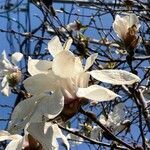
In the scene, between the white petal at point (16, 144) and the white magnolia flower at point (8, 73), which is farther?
the white magnolia flower at point (8, 73)

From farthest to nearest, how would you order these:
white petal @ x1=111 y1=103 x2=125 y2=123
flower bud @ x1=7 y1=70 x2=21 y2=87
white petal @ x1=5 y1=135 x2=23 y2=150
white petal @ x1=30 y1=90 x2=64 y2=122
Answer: flower bud @ x1=7 y1=70 x2=21 y2=87
white petal @ x1=111 y1=103 x2=125 y2=123
white petal @ x1=5 y1=135 x2=23 y2=150
white petal @ x1=30 y1=90 x2=64 y2=122

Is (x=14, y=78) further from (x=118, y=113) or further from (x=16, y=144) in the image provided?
(x=16, y=144)

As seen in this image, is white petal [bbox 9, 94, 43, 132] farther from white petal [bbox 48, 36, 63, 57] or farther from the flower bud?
the flower bud

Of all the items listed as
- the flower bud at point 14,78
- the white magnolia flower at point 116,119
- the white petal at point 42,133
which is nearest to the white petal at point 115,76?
the white petal at point 42,133

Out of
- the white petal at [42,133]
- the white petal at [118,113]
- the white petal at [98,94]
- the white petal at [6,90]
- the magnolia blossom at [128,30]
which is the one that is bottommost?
the white petal at [6,90]

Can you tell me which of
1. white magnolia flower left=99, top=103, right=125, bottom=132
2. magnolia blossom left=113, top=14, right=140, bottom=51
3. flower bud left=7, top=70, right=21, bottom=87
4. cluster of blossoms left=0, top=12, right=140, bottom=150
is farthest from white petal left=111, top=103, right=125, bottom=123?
cluster of blossoms left=0, top=12, right=140, bottom=150

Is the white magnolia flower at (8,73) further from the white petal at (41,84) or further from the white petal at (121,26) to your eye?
the white petal at (41,84)
